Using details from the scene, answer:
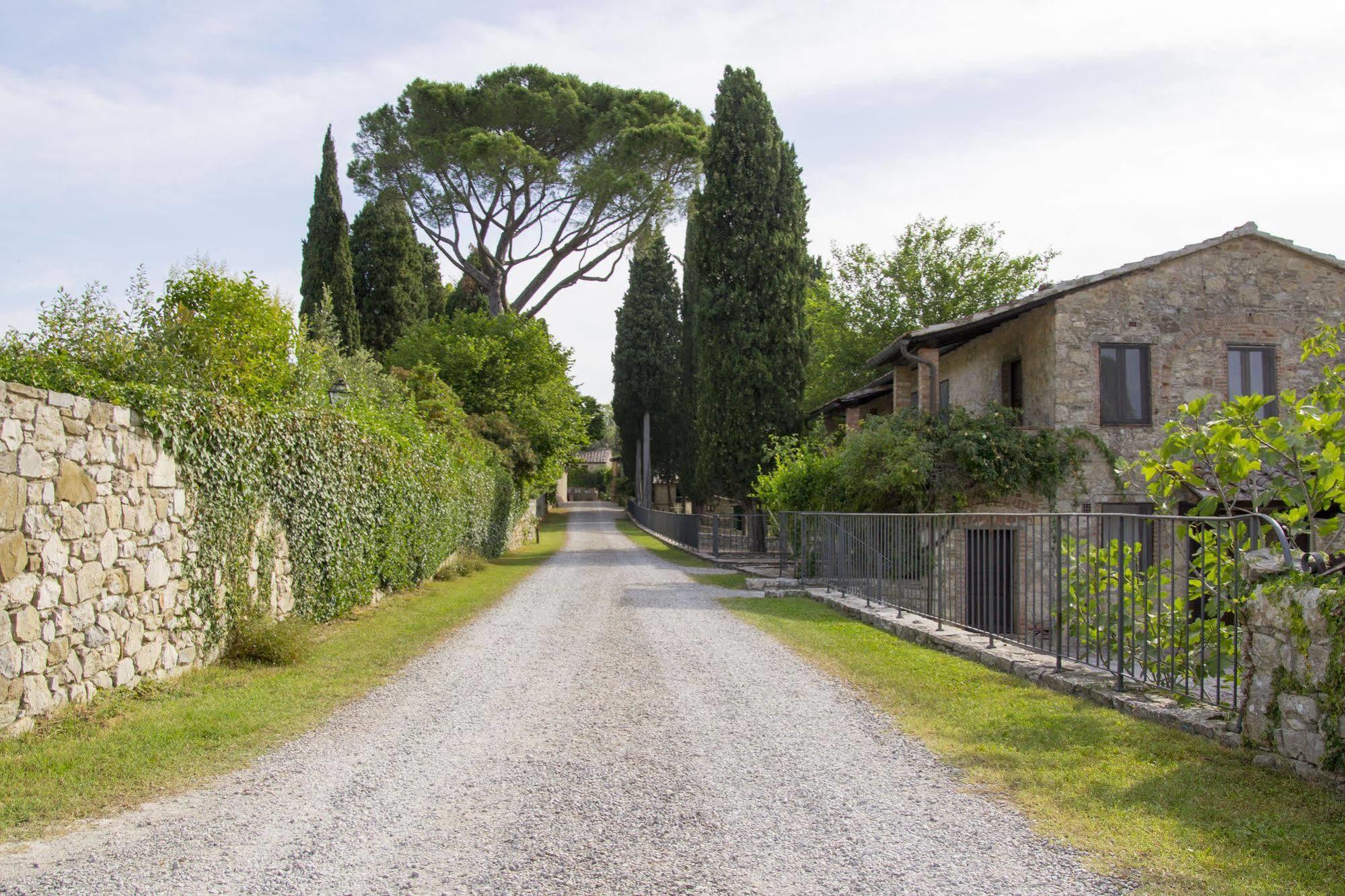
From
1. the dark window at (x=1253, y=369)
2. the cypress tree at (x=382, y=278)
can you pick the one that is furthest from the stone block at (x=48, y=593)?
the cypress tree at (x=382, y=278)

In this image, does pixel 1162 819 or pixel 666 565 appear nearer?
pixel 1162 819

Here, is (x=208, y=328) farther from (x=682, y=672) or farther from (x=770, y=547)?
(x=770, y=547)

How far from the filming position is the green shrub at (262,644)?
8.93m

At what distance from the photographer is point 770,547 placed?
28203mm

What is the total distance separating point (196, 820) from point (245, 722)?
2.05 m

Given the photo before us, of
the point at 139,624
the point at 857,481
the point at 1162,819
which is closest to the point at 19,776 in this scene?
the point at 139,624

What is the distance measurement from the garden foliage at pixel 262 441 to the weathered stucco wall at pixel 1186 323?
11.9 metres

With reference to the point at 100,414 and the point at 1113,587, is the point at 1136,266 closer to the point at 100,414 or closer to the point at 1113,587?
the point at 1113,587

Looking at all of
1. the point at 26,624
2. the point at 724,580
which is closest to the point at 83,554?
the point at 26,624

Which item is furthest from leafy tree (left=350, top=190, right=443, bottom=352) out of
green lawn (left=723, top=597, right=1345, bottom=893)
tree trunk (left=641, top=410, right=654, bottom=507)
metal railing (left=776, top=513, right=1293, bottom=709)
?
green lawn (left=723, top=597, right=1345, bottom=893)

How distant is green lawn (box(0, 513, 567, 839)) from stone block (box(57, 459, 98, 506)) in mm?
1393

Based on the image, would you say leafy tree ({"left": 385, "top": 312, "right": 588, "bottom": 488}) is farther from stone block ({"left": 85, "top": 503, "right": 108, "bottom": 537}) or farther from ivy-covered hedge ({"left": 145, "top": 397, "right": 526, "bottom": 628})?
stone block ({"left": 85, "top": 503, "right": 108, "bottom": 537})

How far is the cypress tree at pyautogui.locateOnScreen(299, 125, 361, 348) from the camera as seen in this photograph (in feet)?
113

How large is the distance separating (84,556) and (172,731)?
1465mm
